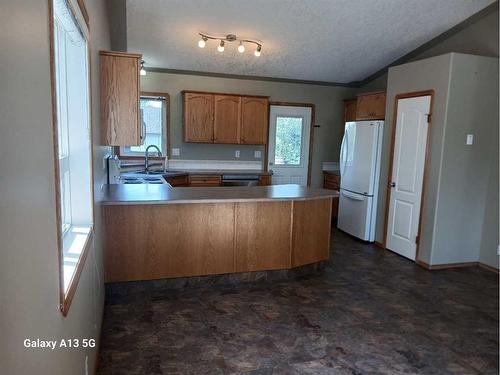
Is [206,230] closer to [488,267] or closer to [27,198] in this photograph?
[27,198]

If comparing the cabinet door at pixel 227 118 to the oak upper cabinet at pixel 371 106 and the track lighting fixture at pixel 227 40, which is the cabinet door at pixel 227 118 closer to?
the track lighting fixture at pixel 227 40

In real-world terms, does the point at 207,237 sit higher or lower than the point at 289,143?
lower

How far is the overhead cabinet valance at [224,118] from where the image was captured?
5496mm

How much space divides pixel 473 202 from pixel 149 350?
3.80 metres

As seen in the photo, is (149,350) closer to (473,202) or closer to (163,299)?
(163,299)

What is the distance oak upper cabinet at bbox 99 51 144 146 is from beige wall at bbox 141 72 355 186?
9.13 ft

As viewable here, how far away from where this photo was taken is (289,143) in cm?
632

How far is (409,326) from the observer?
273 cm

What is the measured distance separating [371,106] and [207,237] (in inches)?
126

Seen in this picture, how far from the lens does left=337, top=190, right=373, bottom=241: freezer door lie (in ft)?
16.2

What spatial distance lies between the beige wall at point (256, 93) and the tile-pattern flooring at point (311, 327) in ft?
9.81

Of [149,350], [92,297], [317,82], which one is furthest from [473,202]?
[92,297]

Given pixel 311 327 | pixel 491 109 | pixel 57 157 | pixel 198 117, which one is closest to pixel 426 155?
pixel 491 109

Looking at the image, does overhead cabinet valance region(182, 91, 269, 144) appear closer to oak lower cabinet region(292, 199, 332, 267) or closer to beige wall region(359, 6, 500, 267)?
beige wall region(359, 6, 500, 267)
